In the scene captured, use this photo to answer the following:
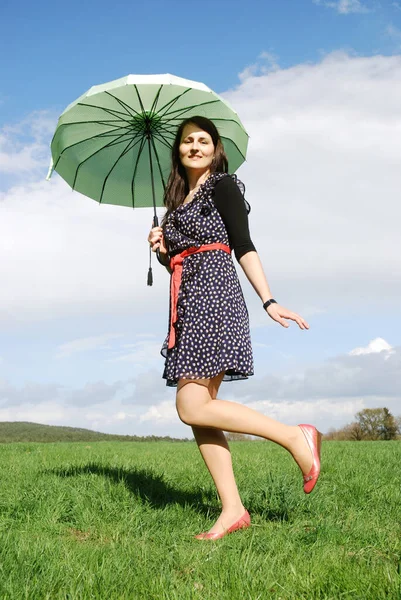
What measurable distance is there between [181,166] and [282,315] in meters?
1.40

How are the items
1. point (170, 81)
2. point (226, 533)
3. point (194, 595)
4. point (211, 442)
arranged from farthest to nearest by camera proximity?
point (170, 81), point (211, 442), point (226, 533), point (194, 595)

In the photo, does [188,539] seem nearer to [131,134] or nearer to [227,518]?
[227,518]

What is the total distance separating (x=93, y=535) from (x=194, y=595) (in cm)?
149

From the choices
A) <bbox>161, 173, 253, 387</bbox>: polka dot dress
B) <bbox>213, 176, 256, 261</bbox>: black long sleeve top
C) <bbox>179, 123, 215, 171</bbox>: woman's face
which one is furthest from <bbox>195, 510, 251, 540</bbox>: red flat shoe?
<bbox>179, 123, 215, 171</bbox>: woman's face

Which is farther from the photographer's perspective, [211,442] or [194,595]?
[211,442]

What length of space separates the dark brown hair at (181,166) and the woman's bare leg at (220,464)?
4.15 ft

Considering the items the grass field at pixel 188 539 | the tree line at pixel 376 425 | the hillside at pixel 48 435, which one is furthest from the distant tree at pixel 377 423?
the grass field at pixel 188 539

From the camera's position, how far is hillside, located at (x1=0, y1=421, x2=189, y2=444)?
16781mm

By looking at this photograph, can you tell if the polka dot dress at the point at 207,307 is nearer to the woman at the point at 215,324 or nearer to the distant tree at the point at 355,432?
the woman at the point at 215,324

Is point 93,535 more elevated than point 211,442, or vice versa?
point 211,442

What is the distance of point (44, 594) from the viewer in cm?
258

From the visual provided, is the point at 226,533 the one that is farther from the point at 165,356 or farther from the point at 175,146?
the point at 175,146

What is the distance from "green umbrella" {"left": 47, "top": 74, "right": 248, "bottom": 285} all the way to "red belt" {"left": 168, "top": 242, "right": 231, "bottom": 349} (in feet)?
4.48

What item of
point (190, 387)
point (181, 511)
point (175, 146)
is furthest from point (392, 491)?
point (175, 146)
